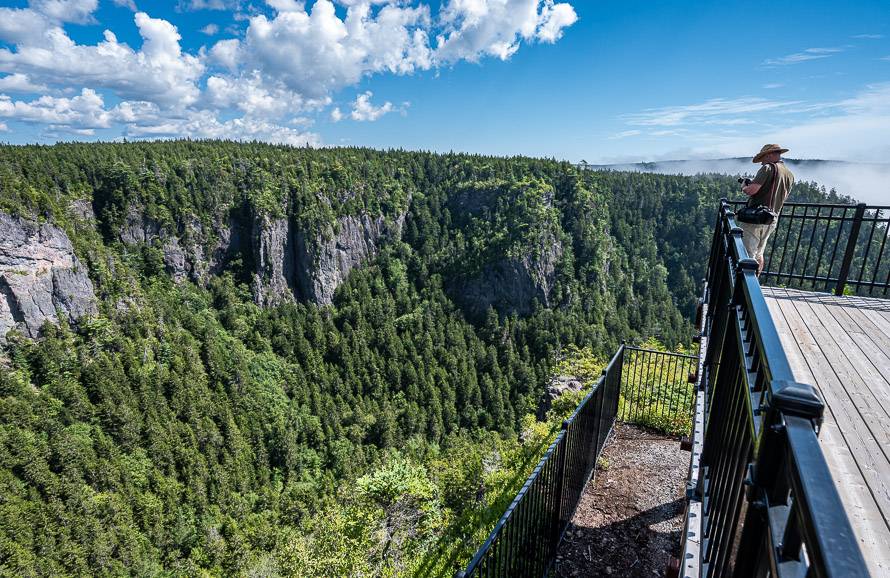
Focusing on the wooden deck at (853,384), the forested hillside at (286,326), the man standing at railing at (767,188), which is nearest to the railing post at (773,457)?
the wooden deck at (853,384)

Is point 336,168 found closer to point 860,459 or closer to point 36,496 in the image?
point 36,496

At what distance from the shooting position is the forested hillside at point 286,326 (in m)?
45.7

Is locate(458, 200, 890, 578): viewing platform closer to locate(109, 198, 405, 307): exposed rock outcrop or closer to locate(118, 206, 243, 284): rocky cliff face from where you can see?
locate(109, 198, 405, 307): exposed rock outcrop

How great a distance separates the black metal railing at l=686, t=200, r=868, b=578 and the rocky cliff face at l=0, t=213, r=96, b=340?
231ft

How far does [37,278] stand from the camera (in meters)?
54.6

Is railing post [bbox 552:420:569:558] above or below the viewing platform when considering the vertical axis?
below

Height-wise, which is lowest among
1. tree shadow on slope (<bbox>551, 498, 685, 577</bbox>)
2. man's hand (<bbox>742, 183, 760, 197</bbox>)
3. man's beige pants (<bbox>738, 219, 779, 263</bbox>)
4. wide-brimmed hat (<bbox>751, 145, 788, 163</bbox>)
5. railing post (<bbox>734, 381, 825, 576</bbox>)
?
tree shadow on slope (<bbox>551, 498, 685, 577</bbox>)

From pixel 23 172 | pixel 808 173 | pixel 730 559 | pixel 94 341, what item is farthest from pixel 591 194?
pixel 730 559

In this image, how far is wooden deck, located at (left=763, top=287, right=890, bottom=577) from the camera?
7.14 feet

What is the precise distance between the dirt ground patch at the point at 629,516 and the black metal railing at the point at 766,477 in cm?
283

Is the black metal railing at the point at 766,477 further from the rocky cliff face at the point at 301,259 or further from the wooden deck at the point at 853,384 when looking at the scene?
the rocky cliff face at the point at 301,259

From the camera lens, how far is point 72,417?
176ft

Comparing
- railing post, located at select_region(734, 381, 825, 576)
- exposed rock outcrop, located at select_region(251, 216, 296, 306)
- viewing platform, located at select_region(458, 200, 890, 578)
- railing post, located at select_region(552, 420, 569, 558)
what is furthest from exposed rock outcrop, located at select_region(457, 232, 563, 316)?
railing post, located at select_region(734, 381, 825, 576)

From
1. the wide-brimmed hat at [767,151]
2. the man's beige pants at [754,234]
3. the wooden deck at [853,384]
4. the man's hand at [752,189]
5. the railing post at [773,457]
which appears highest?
the wide-brimmed hat at [767,151]
